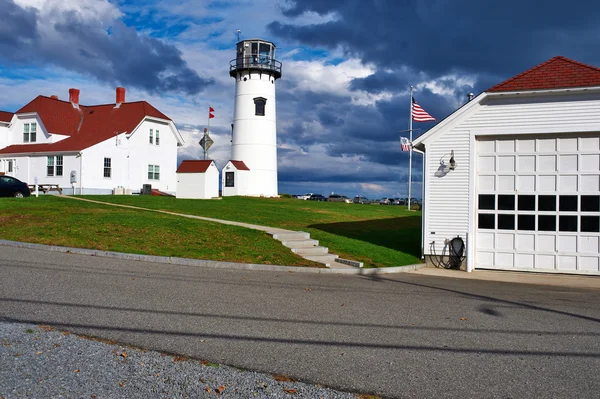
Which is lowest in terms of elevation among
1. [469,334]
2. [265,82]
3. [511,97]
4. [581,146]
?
[469,334]

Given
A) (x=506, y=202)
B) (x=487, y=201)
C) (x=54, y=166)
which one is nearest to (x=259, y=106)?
(x=54, y=166)

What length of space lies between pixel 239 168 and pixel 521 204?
3534 cm

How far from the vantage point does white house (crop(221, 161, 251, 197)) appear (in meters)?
50.9

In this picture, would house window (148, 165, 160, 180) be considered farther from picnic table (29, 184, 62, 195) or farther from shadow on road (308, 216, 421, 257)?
shadow on road (308, 216, 421, 257)

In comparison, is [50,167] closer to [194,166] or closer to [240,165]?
[194,166]

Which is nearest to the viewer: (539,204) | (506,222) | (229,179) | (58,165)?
(539,204)

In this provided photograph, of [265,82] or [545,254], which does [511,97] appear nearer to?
[545,254]

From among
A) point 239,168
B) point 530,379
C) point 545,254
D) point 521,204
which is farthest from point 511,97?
point 239,168

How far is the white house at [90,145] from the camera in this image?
A: 40406 mm

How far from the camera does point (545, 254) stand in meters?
17.7

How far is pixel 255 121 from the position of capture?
51938 millimetres

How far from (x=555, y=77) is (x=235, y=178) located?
3617 centimetres

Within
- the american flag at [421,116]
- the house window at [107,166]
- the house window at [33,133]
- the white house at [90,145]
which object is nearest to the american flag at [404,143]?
the american flag at [421,116]

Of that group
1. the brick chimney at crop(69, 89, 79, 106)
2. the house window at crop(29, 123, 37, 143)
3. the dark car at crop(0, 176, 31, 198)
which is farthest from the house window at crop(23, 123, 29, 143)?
the dark car at crop(0, 176, 31, 198)
